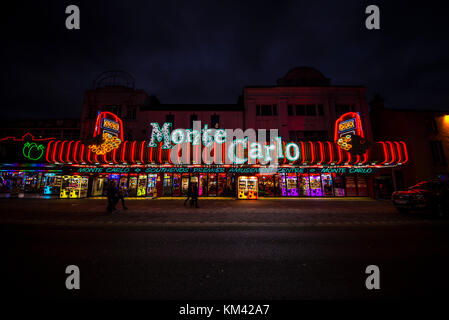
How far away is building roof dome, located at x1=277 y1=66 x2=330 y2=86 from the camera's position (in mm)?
23094

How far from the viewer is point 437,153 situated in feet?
59.4

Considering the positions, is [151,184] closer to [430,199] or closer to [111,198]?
[111,198]

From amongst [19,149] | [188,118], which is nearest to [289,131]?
[188,118]

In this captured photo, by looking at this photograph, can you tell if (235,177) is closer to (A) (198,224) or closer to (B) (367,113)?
(A) (198,224)

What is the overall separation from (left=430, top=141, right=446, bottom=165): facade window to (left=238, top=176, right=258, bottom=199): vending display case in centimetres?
1913

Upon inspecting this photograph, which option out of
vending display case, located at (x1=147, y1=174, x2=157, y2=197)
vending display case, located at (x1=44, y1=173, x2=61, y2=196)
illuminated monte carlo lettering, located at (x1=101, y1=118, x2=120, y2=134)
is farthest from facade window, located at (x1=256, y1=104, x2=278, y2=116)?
vending display case, located at (x1=44, y1=173, x2=61, y2=196)

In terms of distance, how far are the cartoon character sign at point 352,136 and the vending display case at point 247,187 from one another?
892 cm

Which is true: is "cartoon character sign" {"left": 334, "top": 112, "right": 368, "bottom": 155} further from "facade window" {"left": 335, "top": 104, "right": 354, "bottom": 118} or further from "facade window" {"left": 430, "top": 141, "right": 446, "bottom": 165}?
"facade window" {"left": 430, "top": 141, "right": 446, "bottom": 165}

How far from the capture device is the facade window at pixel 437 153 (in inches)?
703

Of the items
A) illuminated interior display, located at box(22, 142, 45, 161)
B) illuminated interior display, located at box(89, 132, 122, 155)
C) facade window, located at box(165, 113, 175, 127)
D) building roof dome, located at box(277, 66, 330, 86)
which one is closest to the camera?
illuminated interior display, located at box(89, 132, 122, 155)

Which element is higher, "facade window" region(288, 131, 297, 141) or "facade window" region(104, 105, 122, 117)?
"facade window" region(104, 105, 122, 117)

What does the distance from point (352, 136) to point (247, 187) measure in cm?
1086

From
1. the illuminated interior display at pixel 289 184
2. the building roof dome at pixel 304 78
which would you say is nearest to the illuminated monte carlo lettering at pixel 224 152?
the illuminated interior display at pixel 289 184
